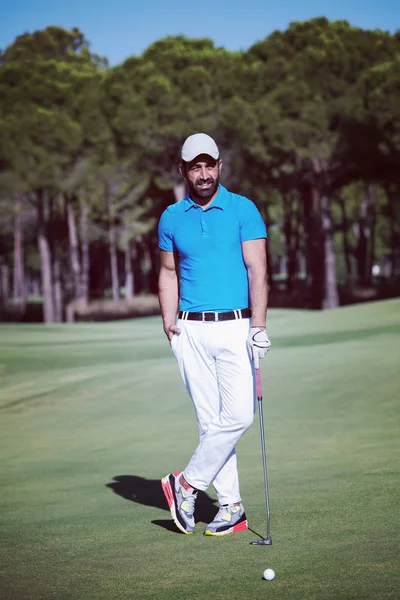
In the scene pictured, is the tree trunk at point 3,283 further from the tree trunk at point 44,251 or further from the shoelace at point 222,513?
the shoelace at point 222,513

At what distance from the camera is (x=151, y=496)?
7.27 meters

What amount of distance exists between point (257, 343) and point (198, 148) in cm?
111

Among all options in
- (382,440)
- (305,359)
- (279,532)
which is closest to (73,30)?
(305,359)

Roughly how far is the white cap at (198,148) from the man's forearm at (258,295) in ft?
2.23

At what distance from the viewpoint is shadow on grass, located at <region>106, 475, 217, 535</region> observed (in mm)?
6320

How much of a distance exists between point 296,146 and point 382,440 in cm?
3259

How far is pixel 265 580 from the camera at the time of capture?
4445mm

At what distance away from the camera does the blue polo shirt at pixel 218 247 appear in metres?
5.67

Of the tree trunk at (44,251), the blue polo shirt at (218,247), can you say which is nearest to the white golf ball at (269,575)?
the blue polo shirt at (218,247)

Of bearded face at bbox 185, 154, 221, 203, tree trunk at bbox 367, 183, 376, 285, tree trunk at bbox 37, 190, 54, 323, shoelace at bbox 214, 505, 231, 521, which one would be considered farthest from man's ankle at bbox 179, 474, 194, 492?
tree trunk at bbox 367, 183, 376, 285

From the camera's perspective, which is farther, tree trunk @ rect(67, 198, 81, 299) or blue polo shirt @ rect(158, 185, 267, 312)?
tree trunk @ rect(67, 198, 81, 299)

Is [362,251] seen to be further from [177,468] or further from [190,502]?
[190,502]

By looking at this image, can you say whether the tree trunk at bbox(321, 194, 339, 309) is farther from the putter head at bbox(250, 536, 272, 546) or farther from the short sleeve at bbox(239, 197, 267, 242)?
the putter head at bbox(250, 536, 272, 546)

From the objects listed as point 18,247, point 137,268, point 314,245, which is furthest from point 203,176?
point 137,268
